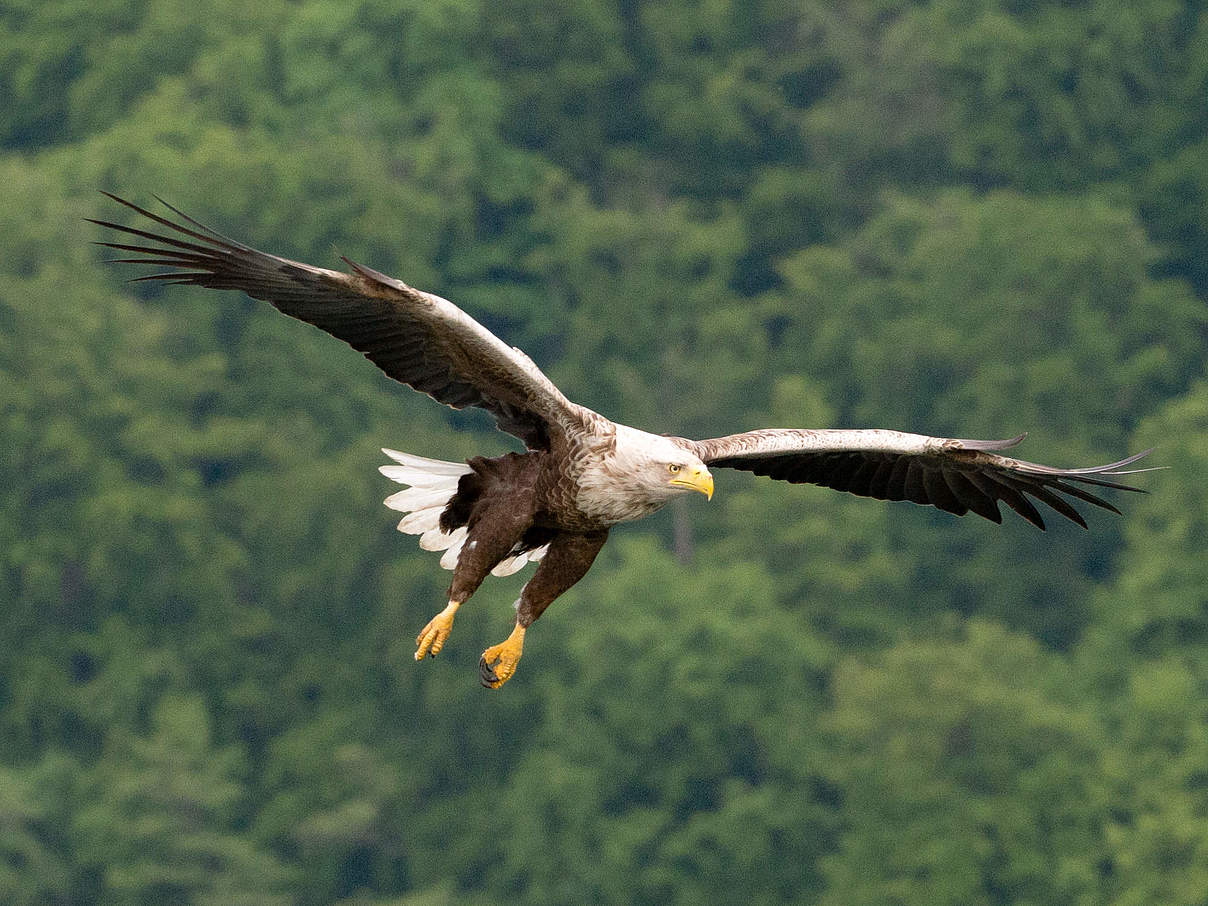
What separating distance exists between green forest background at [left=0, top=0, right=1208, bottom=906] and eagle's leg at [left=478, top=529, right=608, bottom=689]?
25451 millimetres

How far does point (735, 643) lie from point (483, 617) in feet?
12.9

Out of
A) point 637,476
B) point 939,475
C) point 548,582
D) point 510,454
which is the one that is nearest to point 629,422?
point 939,475

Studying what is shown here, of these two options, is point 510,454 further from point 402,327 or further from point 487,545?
point 402,327

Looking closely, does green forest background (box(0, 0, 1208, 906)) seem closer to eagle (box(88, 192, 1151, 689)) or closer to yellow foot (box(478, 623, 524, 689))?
eagle (box(88, 192, 1151, 689))

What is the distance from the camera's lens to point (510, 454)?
11.0 meters

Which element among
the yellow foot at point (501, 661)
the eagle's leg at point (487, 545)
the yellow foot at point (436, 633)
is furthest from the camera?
the yellow foot at point (501, 661)

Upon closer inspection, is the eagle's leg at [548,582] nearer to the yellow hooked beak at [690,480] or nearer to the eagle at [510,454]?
the eagle at [510,454]

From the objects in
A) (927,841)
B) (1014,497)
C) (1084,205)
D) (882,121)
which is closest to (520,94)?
(882,121)

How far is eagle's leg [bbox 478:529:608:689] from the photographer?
10.8m

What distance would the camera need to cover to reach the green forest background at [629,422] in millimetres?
39188

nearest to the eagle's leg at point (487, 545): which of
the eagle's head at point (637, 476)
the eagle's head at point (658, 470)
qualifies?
the eagle's head at point (637, 476)

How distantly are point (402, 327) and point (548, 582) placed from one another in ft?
3.77

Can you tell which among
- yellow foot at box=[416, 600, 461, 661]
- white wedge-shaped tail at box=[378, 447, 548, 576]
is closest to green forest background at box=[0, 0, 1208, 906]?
white wedge-shaped tail at box=[378, 447, 548, 576]

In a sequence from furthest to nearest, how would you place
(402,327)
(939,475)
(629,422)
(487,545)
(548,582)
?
(629,422)
(939,475)
(548,582)
(487,545)
(402,327)
